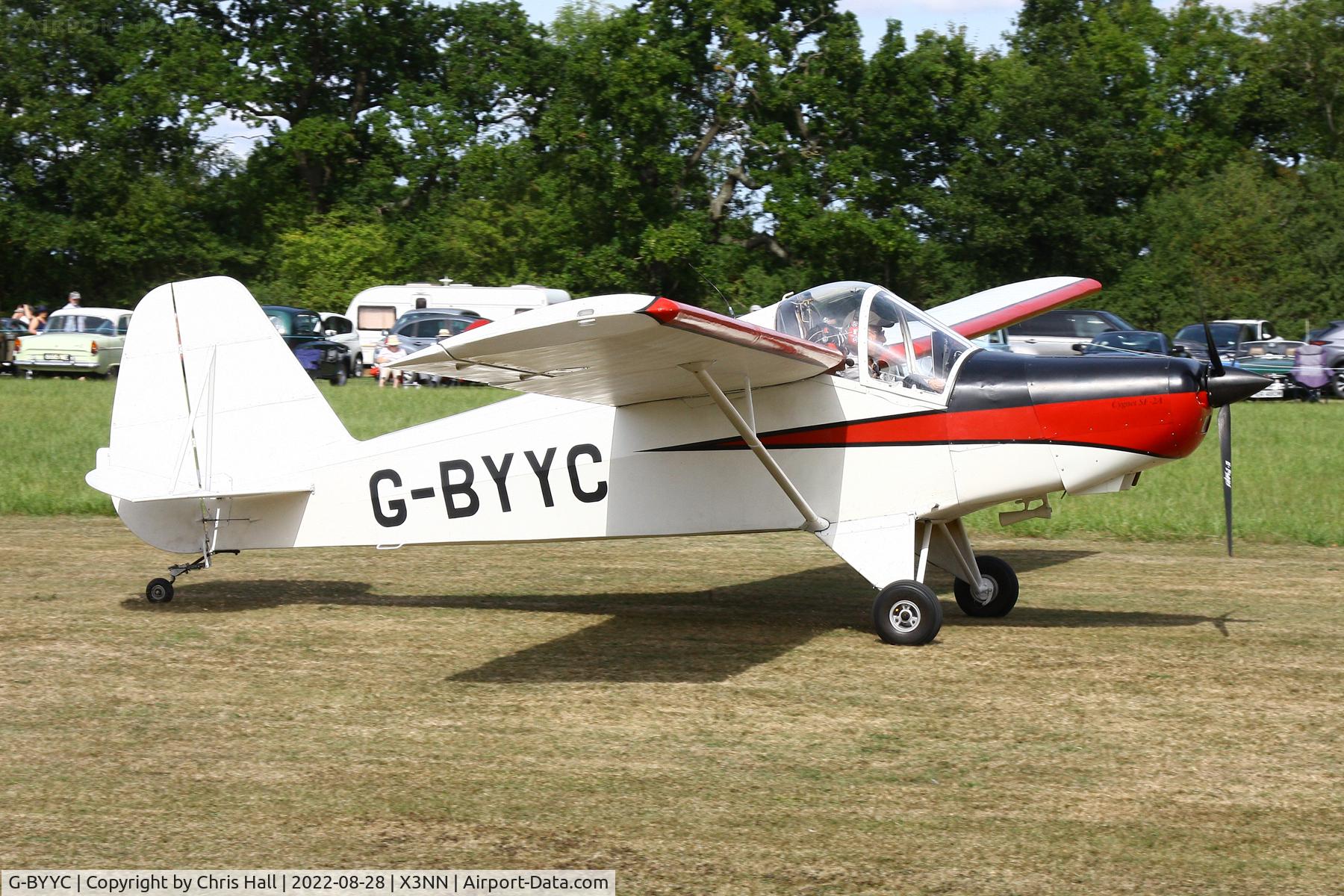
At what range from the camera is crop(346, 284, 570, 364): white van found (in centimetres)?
3788

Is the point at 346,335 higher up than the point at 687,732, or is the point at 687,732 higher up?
the point at 346,335

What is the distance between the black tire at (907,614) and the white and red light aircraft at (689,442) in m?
0.01

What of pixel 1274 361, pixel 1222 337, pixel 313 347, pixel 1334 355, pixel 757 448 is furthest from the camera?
pixel 1222 337

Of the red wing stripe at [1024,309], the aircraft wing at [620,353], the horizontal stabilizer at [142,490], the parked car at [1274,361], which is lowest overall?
the horizontal stabilizer at [142,490]

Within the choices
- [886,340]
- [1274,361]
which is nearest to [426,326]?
[1274,361]

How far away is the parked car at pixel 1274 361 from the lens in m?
30.3

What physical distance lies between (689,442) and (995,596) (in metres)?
2.46

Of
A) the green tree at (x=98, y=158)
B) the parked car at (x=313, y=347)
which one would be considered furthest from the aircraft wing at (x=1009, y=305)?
the green tree at (x=98, y=158)

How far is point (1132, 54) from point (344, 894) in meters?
58.0

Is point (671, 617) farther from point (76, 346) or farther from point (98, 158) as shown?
point (98, 158)

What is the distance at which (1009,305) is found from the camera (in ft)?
37.2

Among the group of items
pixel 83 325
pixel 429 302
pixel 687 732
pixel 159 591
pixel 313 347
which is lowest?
pixel 687 732

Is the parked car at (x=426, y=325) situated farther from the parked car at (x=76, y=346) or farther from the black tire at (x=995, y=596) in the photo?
Result: the black tire at (x=995, y=596)

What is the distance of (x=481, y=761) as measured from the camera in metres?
5.96
